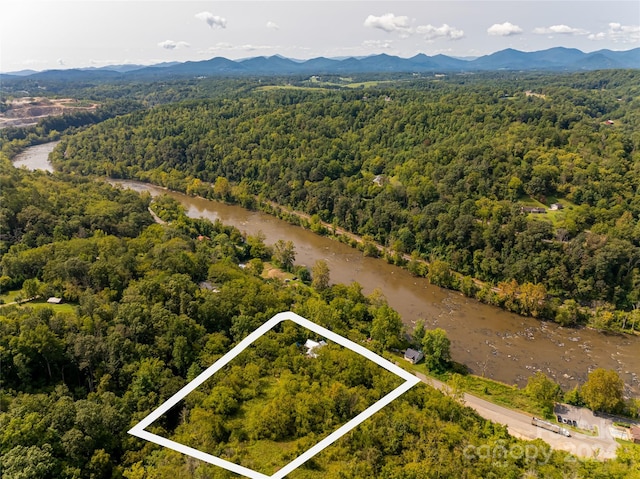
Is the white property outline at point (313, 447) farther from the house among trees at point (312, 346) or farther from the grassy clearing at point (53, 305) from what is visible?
the grassy clearing at point (53, 305)

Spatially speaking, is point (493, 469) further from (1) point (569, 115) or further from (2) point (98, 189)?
(1) point (569, 115)

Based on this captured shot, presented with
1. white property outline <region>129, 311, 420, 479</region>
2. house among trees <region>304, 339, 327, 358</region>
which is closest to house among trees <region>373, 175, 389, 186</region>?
house among trees <region>304, 339, 327, 358</region>

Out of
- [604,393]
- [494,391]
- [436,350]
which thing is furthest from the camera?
[436,350]

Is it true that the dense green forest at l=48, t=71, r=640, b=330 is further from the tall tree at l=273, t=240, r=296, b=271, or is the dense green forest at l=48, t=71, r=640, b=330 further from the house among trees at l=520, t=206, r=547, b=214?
the tall tree at l=273, t=240, r=296, b=271

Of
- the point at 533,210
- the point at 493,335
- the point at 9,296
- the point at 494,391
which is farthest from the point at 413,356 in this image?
the point at 9,296

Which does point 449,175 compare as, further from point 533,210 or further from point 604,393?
point 604,393

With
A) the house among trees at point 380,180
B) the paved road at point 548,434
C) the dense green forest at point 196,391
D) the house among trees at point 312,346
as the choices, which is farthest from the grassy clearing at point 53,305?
the house among trees at point 380,180

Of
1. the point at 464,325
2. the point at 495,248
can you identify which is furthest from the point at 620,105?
the point at 464,325
